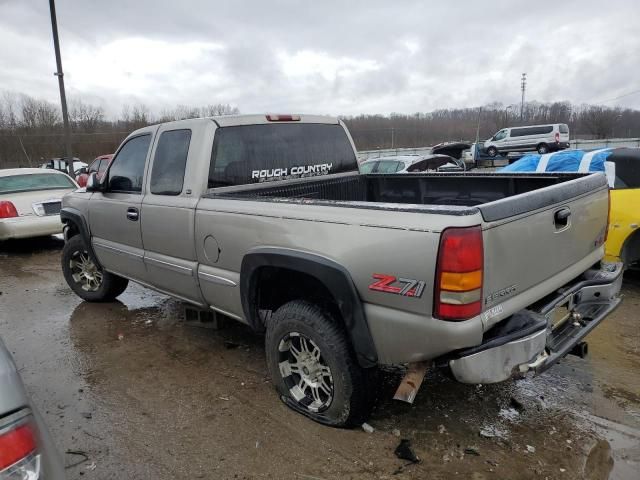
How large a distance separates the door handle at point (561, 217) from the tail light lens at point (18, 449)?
266 cm

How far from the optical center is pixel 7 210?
8469 millimetres

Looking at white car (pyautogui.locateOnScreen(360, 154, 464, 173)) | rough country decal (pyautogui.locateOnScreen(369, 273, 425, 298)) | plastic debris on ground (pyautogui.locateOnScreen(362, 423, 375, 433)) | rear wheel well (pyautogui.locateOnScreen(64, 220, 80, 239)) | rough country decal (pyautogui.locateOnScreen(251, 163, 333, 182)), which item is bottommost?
plastic debris on ground (pyautogui.locateOnScreen(362, 423, 375, 433))

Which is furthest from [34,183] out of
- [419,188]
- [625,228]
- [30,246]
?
[625,228]

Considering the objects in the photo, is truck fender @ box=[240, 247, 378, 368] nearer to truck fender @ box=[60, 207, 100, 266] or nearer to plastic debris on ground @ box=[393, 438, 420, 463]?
plastic debris on ground @ box=[393, 438, 420, 463]

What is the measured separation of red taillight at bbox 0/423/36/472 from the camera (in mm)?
1316

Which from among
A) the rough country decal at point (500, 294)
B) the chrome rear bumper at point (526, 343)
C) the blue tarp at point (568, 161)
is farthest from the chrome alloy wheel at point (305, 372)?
the blue tarp at point (568, 161)

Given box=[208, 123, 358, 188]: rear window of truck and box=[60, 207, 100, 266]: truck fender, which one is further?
box=[60, 207, 100, 266]: truck fender

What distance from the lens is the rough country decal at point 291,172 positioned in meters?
3.98

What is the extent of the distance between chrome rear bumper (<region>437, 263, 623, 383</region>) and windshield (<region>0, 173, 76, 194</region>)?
924 centimetres

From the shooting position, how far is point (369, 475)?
261 cm

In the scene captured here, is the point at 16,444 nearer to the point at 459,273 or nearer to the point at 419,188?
the point at 459,273

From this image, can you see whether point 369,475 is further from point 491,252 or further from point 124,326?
point 124,326

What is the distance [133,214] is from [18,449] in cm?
320

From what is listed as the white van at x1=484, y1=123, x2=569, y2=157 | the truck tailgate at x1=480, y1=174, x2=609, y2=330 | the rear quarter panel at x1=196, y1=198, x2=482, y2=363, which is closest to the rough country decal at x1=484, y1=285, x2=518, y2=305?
the truck tailgate at x1=480, y1=174, x2=609, y2=330
